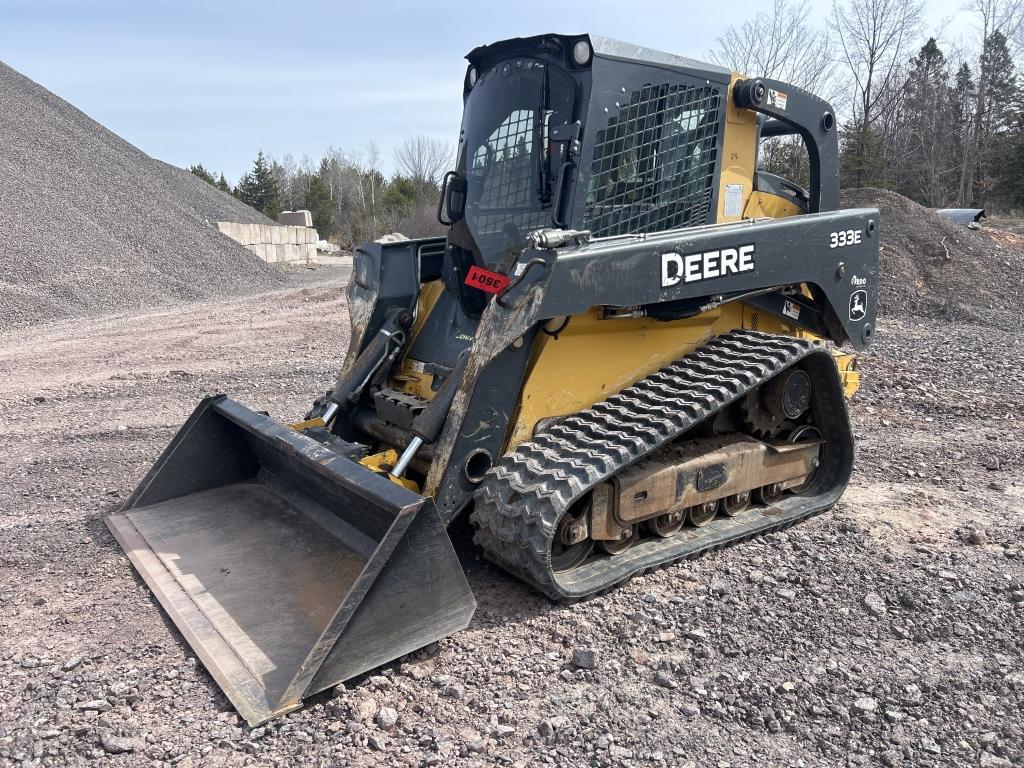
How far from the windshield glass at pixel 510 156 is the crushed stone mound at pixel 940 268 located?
9.81 meters

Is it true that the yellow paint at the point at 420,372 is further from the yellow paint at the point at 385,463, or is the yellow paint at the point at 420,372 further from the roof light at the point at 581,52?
the roof light at the point at 581,52

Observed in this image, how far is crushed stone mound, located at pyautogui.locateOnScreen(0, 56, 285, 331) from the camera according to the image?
15641mm

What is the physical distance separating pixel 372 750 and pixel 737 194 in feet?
10.8

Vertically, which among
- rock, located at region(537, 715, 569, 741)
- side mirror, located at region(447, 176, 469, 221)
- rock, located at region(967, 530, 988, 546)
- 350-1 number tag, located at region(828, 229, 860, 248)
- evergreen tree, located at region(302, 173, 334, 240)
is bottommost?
rock, located at region(537, 715, 569, 741)

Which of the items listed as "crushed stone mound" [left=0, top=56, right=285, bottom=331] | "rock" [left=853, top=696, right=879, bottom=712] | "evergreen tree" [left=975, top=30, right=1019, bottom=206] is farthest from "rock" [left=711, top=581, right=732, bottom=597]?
"evergreen tree" [left=975, top=30, right=1019, bottom=206]

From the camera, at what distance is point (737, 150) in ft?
14.6

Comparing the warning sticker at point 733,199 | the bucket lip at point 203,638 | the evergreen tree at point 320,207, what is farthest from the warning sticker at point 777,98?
the evergreen tree at point 320,207

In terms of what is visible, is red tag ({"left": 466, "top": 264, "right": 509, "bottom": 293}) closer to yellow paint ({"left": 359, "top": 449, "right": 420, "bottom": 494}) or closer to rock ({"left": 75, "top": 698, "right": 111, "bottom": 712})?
yellow paint ({"left": 359, "top": 449, "right": 420, "bottom": 494})

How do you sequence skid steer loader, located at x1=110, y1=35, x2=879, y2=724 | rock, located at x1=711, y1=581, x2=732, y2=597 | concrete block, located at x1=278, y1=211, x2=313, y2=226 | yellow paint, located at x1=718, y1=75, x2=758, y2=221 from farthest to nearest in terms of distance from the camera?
concrete block, located at x1=278, y1=211, x2=313, y2=226
yellow paint, located at x1=718, y1=75, x2=758, y2=221
rock, located at x1=711, y1=581, x2=732, y2=597
skid steer loader, located at x1=110, y1=35, x2=879, y2=724

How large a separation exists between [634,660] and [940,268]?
42.5 ft

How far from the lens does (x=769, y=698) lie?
2891 millimetres

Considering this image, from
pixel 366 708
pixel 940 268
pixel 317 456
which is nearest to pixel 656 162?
pixel 317 456

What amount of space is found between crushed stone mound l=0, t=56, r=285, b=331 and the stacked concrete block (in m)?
0.91

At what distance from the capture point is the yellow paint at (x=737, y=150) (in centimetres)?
439
